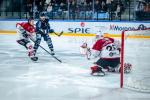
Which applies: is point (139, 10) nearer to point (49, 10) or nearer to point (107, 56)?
point (49, 10)

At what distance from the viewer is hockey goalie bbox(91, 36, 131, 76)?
→ 5883 millimetres

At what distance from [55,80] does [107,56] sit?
3.00 ft

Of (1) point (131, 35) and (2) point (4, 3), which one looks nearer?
(1) point (131, 35)

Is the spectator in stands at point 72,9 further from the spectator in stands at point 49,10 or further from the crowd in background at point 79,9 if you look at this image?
the spectator in stands at point 49,10

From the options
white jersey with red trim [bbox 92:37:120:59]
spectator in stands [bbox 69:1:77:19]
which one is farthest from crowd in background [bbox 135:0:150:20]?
white jersey with red trim [bbox 92:37:120:59]

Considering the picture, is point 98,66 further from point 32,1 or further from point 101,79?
point 32,1

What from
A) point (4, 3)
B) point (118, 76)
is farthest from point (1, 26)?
point (118, 76)

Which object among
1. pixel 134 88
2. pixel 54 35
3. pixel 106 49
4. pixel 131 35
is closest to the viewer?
pixel 134 88

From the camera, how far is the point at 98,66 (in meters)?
5.88

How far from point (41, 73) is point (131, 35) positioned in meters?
1.52

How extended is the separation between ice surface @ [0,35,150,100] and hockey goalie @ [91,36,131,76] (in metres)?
0.15

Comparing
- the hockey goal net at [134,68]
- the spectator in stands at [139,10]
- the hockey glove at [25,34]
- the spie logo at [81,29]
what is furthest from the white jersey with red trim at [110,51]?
the spie logo at [81,29]

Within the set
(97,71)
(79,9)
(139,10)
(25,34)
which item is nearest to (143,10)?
(139,10)

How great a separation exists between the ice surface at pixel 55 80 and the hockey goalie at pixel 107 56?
0.15m
